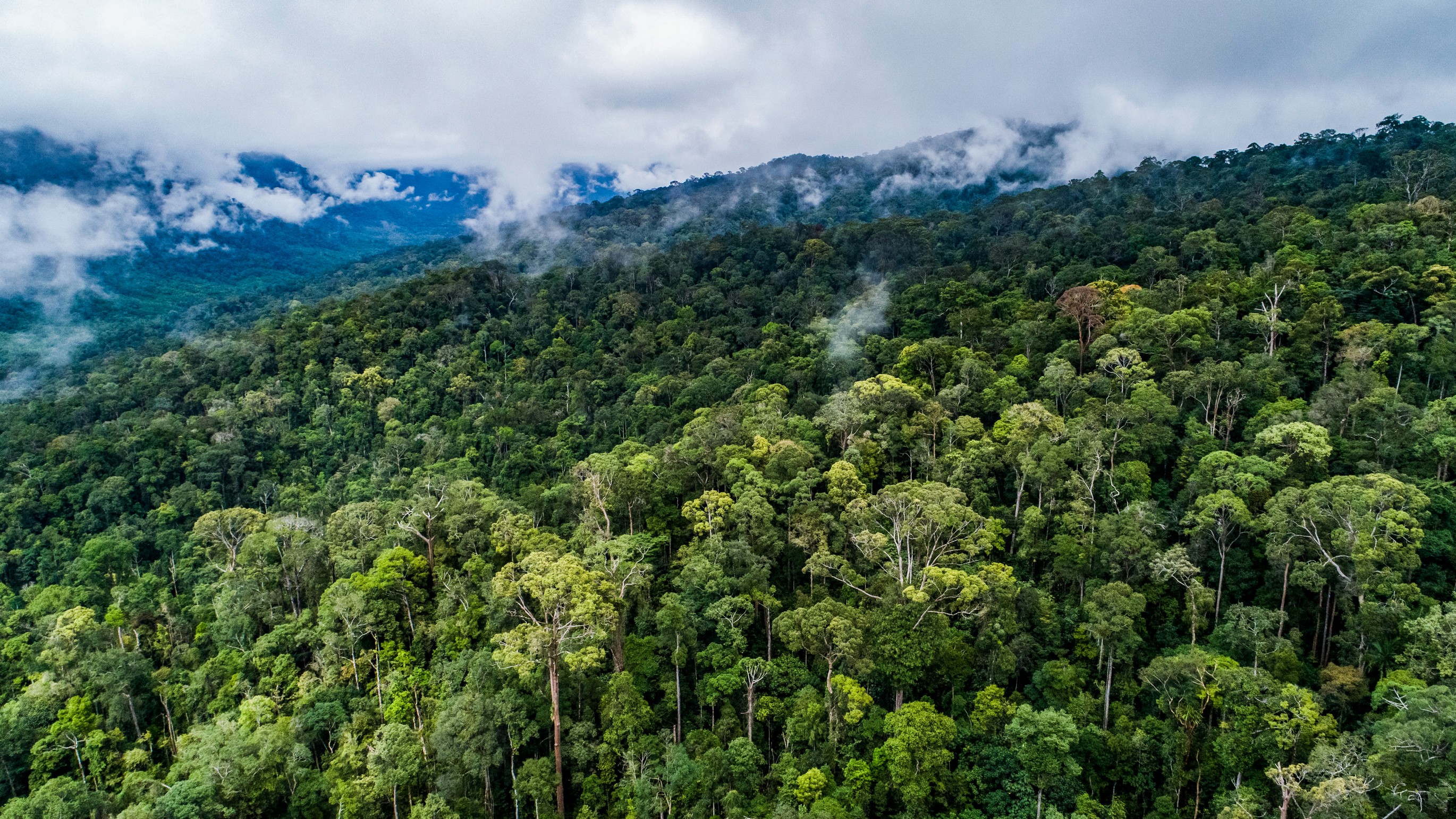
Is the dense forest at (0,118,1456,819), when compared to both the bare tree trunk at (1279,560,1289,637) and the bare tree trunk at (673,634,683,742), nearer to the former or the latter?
the bare tree trunk at (673,634,683,742)

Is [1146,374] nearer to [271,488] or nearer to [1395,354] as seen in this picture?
[1395,354]

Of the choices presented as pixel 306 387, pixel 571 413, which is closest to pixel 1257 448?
pixel 571 413

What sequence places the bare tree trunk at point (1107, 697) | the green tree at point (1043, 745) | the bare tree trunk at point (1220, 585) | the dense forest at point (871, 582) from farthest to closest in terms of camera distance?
the bare tree trunk at point (1220, 585)
the bare tree trunk at point (1107, 697)
the dense forest at point (871, 582)
the green tree at point (1043, 745)

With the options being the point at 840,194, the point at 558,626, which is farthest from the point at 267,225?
the point at 558,626

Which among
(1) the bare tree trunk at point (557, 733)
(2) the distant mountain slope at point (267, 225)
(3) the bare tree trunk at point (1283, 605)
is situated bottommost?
(1) the bare tree trunk at point (557, 733)

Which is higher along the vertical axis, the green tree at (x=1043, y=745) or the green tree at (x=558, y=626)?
the green tree at (x=558, y=626)

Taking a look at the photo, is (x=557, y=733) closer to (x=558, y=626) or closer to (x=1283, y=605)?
(x=558, y=626)

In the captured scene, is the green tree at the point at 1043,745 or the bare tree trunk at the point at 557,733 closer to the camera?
the green tree at the point at 1043,745

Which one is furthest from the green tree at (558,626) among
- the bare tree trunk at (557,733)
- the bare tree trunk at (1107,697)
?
Answer: the bare tree trunk at (1107,697)

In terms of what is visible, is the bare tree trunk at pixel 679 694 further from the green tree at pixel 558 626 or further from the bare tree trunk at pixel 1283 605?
the bare tree trunk at pixel 1283 605
